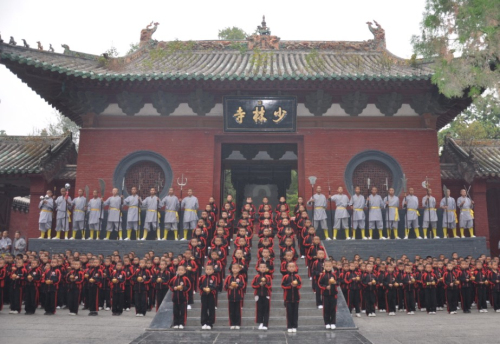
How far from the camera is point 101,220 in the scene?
1195cm

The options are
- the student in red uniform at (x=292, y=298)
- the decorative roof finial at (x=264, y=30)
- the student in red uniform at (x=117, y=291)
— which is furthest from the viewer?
the decorative roof finial at (x=264, y=30)

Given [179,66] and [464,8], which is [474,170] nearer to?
[464,8]

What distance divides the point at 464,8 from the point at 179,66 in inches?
386

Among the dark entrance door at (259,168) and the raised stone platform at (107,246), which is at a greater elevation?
the dark entrance door at (259,168)

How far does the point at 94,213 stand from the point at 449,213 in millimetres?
9971

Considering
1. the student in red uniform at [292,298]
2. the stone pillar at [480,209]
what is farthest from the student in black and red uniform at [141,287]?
the stone pillar at [480,209]

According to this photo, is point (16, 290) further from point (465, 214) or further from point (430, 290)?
point (465, 214)

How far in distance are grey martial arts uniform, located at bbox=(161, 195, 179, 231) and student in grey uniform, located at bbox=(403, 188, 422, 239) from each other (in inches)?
252

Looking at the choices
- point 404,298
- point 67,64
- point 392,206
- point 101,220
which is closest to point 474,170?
point 392,206

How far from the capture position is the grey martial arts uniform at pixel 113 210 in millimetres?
11438

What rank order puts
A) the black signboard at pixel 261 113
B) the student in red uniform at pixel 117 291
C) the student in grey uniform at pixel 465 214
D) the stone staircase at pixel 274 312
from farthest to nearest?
the black signboard at pixel 261 113 < the student in grey uniform at pixel 465 214 < the student in red uniform at pixel 117 291 < the stone staircase at pixel 274 312

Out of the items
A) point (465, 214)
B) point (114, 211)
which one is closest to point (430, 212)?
point (465, 214)

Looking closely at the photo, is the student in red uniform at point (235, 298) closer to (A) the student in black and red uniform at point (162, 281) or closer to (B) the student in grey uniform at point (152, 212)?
(A) the student in black and red uniform at point (162, 281)

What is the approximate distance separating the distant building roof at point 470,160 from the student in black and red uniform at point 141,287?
10045 millimetres
